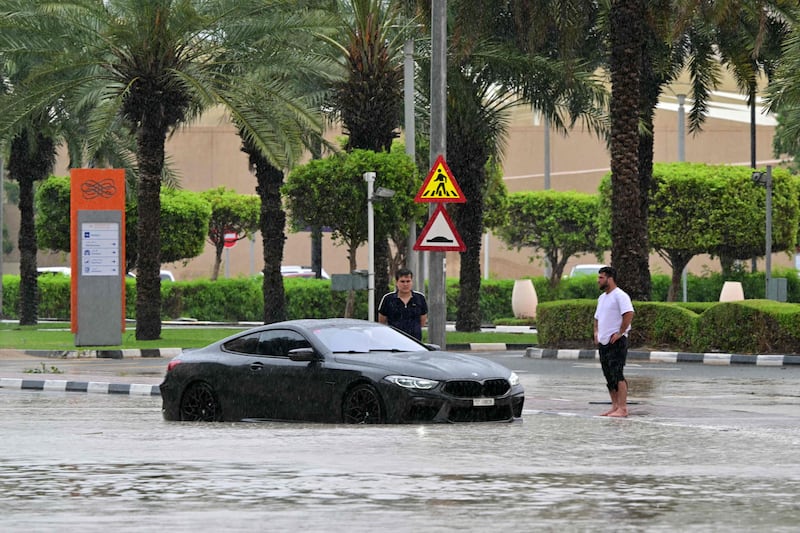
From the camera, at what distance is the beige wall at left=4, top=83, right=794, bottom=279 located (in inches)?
3359

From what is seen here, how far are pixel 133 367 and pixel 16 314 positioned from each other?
3327 centimetres

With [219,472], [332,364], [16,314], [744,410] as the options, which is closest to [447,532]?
[219,472]

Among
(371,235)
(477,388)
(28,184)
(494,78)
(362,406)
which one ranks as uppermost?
(494,78)

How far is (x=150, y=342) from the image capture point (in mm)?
37844

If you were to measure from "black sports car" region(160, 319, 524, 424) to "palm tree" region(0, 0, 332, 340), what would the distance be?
62.6 ft

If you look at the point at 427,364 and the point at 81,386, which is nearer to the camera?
the point at 427,364

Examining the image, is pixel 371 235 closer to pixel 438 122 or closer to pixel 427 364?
pixel 438 122

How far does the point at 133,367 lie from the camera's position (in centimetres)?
2995

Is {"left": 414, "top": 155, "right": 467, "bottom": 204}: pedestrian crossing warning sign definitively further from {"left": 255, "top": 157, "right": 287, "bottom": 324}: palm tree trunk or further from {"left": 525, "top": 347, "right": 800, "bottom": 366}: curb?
{"left": 255, "top": 157, "right": 287, "bottom": 324}: palm tree trunk

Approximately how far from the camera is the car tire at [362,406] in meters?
16.0

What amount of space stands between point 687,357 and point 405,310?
42.0 feet

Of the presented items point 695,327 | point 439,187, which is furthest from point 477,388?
point 695,327

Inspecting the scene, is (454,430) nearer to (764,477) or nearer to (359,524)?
(764,477)

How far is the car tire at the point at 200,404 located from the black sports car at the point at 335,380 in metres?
0.01
